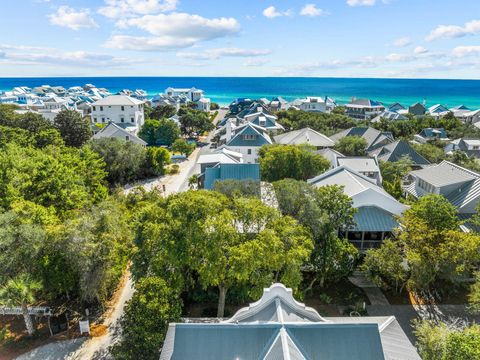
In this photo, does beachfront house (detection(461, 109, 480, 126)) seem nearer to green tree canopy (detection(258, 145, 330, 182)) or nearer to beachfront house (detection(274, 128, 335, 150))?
beachfront house (detection(274, 128, 335, 150))

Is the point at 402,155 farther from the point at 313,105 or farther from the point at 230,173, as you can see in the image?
the point at 313,105

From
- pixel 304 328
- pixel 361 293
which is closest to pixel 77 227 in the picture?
pixel 304 328

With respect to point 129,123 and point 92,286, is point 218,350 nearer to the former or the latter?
point 92,286

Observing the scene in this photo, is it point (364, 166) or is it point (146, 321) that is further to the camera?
point (364, 166)

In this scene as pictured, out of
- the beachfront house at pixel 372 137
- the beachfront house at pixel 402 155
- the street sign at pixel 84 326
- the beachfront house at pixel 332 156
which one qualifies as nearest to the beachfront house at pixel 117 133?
the beachfront house at pixel 332 156

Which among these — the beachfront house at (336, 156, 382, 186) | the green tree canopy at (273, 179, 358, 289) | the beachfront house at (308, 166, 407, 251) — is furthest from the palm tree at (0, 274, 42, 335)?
the beachfront house at (336, 156, 382, 186)

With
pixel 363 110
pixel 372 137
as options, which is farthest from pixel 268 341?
pixel 363 110
